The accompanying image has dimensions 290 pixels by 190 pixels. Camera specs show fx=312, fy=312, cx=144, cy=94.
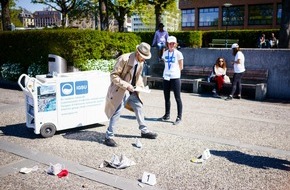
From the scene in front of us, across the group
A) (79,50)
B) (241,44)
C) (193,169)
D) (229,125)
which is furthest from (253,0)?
(193,169)

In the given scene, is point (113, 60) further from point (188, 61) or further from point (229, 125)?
point (229, 125)

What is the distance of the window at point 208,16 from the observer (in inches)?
1990

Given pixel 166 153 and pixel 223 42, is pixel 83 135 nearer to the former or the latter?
pixel 166 153

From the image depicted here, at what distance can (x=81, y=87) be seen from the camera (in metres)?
6.48

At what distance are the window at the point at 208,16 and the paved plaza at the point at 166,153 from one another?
44640mm

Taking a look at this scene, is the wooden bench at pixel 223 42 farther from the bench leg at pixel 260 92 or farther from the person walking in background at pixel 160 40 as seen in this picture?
the bench leg at pixel 260 92

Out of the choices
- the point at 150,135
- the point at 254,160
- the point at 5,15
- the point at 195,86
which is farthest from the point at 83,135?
the point at 5,15

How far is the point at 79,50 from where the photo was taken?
12102 millimetres

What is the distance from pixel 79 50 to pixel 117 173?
8.29m

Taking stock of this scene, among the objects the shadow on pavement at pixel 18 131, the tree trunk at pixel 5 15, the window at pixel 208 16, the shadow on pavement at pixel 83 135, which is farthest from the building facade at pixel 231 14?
the shadow on pavement at pixel 18 131

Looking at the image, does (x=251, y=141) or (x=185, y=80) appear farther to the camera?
(x=185, y=80)

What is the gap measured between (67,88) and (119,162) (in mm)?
2230

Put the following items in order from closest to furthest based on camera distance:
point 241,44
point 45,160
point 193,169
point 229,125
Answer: point 193,169 < point 45,160 < point 229,125 < point 241,44

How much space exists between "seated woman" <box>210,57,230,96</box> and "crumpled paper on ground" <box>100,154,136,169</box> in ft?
22.6
